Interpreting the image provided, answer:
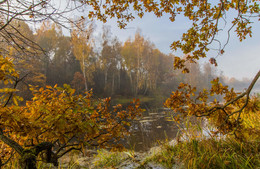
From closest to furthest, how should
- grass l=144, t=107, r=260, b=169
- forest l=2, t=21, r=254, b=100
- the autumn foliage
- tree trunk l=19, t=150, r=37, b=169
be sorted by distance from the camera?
1. tree trunk l=19, t=150, r=37, b=169
2. grass l=144, t=107, r=260, b=169
3. the autumn foliage
4. forest l=2, t=21, r=254, b=100

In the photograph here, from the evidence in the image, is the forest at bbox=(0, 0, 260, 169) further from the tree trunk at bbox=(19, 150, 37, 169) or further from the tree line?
the tree line

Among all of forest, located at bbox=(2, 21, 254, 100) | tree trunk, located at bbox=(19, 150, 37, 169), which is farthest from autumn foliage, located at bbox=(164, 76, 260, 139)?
forest, located at bbox=(2, 21, 254, 100)

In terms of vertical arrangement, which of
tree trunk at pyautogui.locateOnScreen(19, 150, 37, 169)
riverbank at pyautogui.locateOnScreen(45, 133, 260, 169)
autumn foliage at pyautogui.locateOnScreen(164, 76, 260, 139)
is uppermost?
autumn foliage at pyautogui.locateOnScreen(164, 76, 260, 139)

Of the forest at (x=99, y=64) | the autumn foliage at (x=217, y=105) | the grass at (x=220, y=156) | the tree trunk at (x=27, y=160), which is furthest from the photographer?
the forest at (x=99, y=64)

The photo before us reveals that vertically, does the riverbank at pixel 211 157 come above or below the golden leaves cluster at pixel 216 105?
below

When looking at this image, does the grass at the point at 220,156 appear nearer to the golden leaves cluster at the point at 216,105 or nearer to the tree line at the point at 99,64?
the golden leaves cluster at the point at 216,105

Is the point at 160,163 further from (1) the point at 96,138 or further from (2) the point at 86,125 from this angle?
(2) the point at 86,125

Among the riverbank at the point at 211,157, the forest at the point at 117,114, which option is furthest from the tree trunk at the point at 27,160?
the riverbank at the point at 211,157

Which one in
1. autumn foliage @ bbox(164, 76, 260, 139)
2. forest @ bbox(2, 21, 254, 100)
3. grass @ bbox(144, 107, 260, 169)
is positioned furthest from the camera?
forest @ bbox(2, 21, 254, 100)

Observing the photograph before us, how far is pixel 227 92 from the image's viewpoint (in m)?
2.19

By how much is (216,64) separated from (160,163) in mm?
1868

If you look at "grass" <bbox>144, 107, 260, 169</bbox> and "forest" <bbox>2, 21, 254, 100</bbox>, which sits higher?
"forest" <bbox>2, 21, 254, 100</bbox>

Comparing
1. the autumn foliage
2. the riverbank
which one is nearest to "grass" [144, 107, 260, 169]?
the riverbank

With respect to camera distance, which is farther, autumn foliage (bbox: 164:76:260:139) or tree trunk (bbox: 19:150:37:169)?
autumn foliage (bbox: 164:76:260:139)
